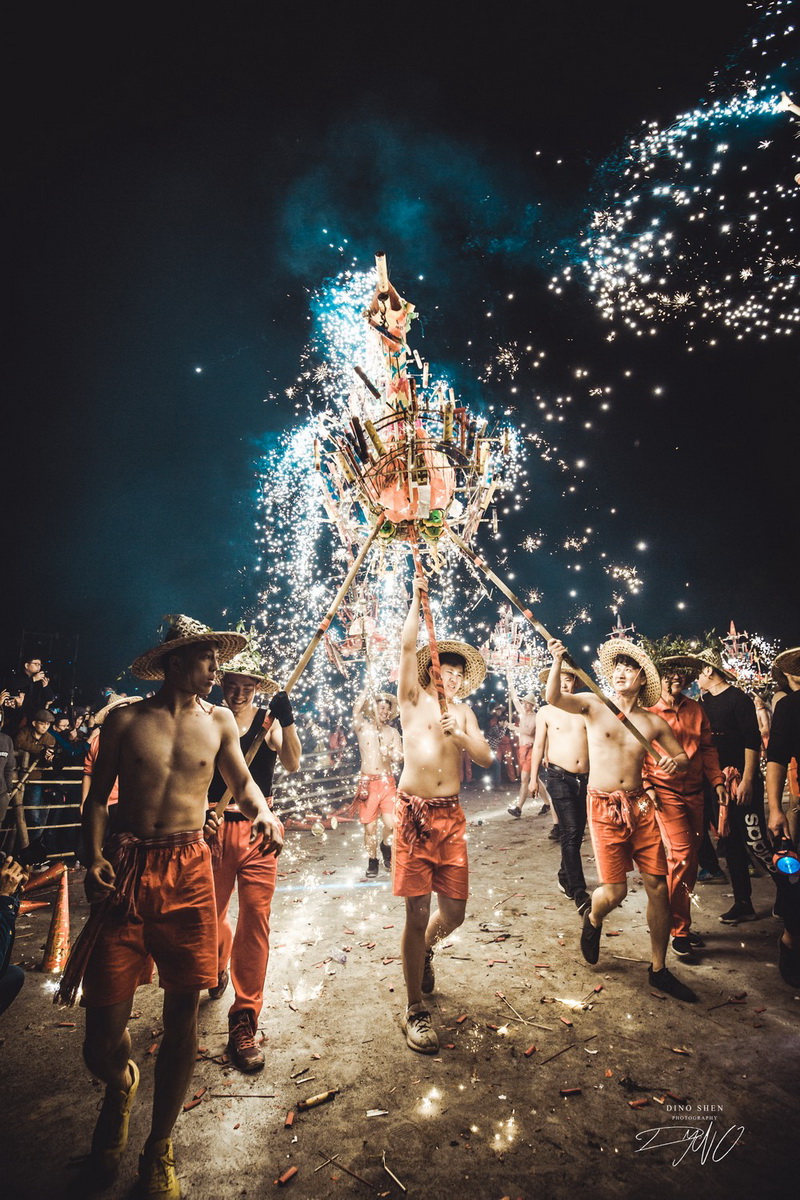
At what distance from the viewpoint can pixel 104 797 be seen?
249cm

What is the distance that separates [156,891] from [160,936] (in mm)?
210

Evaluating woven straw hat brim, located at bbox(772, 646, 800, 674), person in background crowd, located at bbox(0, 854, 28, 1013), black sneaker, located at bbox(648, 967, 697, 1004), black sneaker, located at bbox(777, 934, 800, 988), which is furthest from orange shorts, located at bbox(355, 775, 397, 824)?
person in background crowd, located at bbox(0, 854, 28, 1013)

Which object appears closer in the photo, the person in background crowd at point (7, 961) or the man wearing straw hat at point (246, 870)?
the person in background crowd at point (7, 961)

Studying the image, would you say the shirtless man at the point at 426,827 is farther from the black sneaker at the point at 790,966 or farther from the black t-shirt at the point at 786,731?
the black sneaker at the point at 790,966

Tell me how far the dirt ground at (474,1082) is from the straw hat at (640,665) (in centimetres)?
224

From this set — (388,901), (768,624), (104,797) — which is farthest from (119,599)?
(768,624)

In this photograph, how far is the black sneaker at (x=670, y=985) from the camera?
3.51m

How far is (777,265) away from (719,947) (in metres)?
10.6

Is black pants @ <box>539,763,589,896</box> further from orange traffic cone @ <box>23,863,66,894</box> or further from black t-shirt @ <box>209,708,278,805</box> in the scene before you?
orange traffic cone @ <box>23,863,66,894</box>

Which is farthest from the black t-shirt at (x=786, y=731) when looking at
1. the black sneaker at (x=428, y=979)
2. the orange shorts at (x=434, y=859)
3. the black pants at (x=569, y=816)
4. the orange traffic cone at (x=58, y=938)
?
the orange traffic cone at (x=58, y=938)

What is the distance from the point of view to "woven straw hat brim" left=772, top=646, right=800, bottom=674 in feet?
12.8

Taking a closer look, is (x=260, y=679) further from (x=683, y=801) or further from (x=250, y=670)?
(x=683, y=801)

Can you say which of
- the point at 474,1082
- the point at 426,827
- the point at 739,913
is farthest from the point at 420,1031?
the point at 739,913

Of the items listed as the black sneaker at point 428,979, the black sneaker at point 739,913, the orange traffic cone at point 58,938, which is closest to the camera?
the black sneaker at point 428,979
